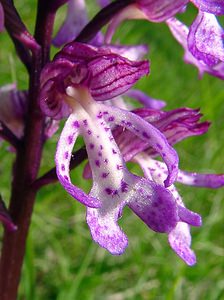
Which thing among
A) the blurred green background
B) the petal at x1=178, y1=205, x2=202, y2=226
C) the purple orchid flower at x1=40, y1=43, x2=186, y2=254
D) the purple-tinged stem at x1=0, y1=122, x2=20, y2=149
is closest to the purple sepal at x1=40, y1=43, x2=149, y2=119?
the purple orchid flower at x1=40, y1=43, x2=186, y2=254

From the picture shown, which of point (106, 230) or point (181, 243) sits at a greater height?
point (106, 230)

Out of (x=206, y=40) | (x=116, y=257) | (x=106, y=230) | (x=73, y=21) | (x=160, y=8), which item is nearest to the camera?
(x=106, y=230)

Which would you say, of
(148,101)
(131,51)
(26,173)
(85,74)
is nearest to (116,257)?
(148,101)

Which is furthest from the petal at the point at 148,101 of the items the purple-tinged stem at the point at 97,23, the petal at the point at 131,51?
the purple-tinged stem at the point at 97,23

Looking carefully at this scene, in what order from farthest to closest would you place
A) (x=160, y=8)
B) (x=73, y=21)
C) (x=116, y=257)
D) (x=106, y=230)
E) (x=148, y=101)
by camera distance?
(x=116, y=257) < (x=148, y=101) < (x=73, y=21) < (x=160, y=8) < (x=106, y=230)

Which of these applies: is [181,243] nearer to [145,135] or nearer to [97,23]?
[145,135]

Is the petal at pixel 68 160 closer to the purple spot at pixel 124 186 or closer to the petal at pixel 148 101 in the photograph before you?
the purple spot at pixel 124 186

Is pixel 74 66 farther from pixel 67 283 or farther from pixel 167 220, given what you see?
pixel 67 283

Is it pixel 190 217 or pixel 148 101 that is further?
pixel 148 101
